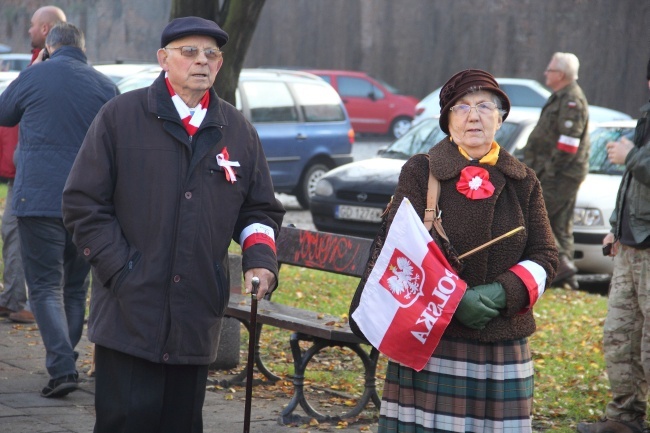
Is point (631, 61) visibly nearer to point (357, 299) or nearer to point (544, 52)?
point (544, 52)

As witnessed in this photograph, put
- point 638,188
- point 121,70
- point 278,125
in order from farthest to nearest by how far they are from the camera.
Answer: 1. point 121,70
2. point 278,125
3. point 638,188

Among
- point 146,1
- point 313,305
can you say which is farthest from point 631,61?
point 313,305

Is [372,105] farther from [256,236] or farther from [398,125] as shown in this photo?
[256,236]

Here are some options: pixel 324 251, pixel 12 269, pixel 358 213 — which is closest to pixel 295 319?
pixel 324 251

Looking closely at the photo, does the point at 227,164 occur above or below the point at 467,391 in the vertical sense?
above

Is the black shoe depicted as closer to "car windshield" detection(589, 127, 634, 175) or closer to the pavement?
the pavement

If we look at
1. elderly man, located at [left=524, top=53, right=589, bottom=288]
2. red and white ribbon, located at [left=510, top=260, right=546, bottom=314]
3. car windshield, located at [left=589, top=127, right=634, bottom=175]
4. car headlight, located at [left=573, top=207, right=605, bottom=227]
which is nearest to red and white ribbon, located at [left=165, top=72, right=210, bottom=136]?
red and white ribbon, located at [left=510, top=260, right=546, bottom=314]

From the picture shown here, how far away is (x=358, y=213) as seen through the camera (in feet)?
39.5

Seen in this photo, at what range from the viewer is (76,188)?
13.2 ft

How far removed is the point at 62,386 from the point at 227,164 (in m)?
2.62

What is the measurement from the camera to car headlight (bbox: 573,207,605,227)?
1157 cm

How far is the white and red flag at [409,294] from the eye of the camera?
4102 mm

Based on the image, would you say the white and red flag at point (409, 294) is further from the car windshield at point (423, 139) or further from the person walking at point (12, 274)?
the car windshield at point (423, 139)

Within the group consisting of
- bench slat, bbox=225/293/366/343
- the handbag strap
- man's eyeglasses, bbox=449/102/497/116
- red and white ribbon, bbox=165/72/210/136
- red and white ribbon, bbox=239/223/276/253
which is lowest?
bench slat, bbox=225/293/366/343
